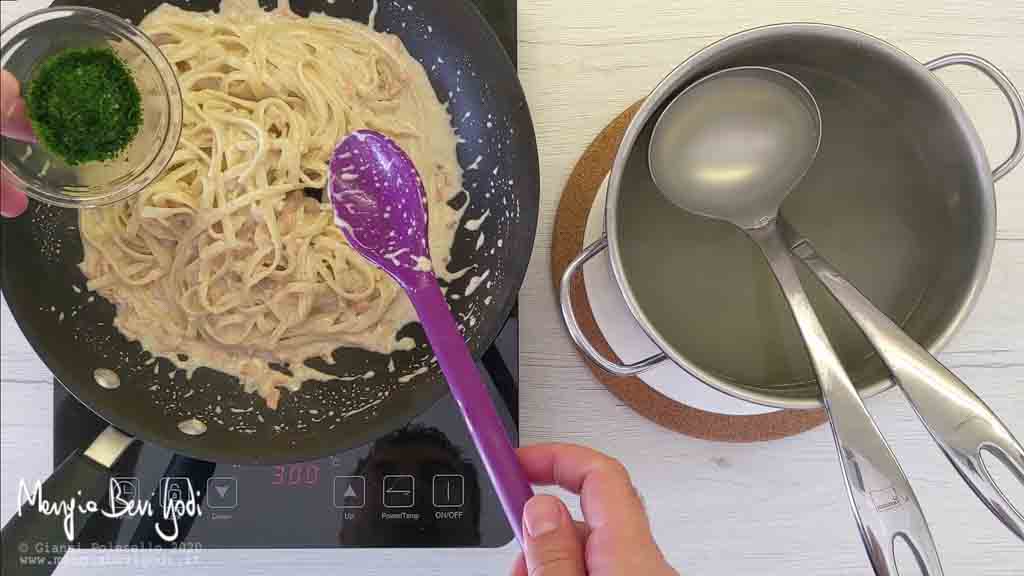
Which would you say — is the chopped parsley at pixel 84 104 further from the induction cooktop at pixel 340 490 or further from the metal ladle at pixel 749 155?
the metal ladle at pixel 749 155

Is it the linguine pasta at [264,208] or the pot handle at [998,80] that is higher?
the pot handle at [998,80]

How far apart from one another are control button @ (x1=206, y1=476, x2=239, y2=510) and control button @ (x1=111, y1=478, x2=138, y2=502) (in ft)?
0.27

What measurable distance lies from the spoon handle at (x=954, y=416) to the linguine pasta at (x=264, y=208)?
478mm

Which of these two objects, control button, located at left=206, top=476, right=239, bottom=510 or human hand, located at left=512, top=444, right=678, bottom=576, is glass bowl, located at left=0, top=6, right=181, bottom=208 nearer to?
control button, located at left=206, top=476, right=239, bottom=510

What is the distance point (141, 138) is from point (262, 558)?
1.65 ft

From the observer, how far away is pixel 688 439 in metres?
0.90

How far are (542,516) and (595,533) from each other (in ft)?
0.19

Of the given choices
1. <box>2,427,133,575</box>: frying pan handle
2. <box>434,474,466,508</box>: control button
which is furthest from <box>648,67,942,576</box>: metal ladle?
<box>2,427,133,575</box>: frying pan handle

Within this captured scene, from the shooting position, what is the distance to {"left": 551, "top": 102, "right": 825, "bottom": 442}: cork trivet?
88 centimetres

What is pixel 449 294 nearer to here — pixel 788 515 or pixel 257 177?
pixel 257 177

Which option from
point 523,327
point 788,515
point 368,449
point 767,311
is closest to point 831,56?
point 767,311

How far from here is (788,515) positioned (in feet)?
3.01

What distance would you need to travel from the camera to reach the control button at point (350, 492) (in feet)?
2.84

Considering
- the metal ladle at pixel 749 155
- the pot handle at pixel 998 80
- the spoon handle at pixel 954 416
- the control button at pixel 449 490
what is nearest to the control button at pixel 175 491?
the control button at pixel 449 490
